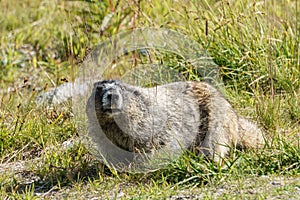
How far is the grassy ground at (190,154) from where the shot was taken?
3.93 m

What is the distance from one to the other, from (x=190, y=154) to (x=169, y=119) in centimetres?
31

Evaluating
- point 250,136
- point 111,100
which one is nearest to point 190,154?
point 250,136

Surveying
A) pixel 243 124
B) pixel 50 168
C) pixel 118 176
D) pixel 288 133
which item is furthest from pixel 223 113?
pixel 50 168

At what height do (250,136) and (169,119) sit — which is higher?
(169,119)

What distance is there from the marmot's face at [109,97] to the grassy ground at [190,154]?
1.90ft

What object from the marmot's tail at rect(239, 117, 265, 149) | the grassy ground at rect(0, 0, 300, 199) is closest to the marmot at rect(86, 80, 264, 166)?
the marmot's tail at rect(239, 117, 265, 149)

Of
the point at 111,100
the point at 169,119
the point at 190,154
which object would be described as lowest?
the point at 190,154

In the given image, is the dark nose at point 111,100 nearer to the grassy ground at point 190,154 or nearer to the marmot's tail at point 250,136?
the grassy ground at point 190,154

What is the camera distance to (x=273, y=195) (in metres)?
3.59

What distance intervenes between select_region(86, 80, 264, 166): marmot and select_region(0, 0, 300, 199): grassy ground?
17cm

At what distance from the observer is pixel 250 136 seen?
4.50 meters

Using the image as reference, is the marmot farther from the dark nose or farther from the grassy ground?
the grassy ground

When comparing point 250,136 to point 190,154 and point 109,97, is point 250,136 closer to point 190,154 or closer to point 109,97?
point 190,154

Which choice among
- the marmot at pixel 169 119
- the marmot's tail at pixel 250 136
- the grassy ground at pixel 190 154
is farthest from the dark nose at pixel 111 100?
the marmot's tail at pixel 250 136
